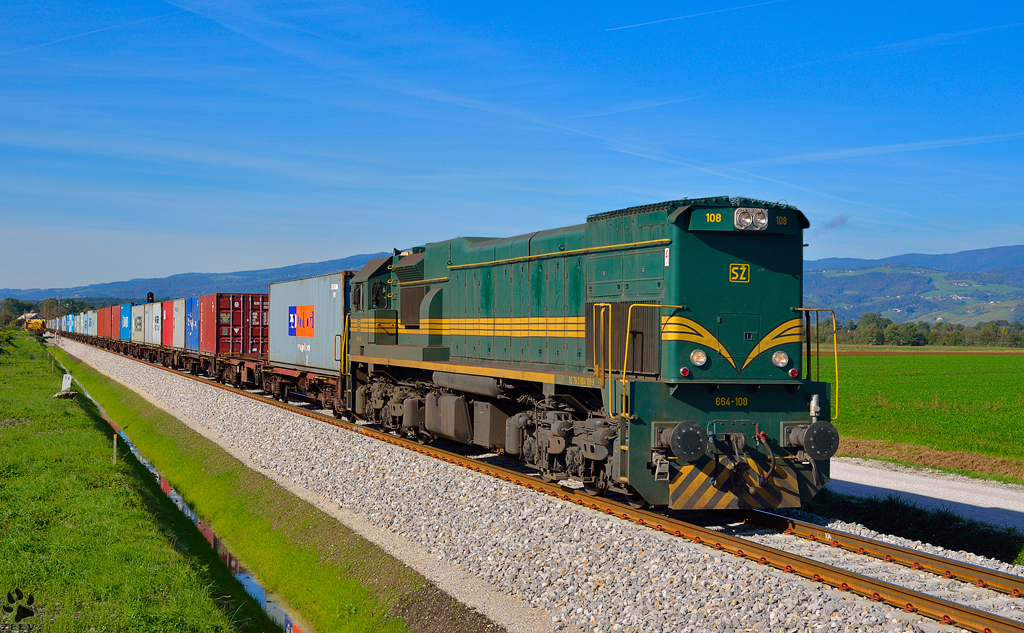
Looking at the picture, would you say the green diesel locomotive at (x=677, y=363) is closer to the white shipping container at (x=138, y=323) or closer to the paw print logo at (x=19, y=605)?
the paw print logo at (x=19, y=605)

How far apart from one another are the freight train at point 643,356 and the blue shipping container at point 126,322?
46.8 m

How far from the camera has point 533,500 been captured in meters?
10.3

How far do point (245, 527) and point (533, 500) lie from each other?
6.29m

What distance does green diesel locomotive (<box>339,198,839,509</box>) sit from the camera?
922 cm

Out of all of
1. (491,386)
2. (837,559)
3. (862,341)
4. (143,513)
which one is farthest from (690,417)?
(862,341)

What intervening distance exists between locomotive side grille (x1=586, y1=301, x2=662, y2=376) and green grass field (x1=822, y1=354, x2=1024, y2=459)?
447 inches

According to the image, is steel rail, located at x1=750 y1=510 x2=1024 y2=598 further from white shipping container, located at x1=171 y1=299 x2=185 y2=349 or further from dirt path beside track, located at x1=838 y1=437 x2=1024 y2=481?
white shipping container, located at x1=171 y1=299 x2=185 y2=349

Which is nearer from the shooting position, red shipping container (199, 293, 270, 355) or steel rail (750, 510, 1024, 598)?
steel rail (750, 510, 1024, 598)

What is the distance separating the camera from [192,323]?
36.2 meters

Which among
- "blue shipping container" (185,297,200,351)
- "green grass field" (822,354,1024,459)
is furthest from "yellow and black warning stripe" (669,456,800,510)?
"blue shipping container" (185,297,200,351)

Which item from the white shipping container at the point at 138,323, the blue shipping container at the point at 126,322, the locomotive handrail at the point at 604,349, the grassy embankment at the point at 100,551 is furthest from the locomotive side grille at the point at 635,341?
the blue shipping container at the point at 126,322

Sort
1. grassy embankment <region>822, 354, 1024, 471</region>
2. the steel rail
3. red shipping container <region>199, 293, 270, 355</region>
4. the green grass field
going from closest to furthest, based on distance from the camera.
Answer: the steel rail → grassy embankment <region>822, 354, 1024, 471</region> → the green grass field → red shipping container <region>199, 293, 270, 355</region>

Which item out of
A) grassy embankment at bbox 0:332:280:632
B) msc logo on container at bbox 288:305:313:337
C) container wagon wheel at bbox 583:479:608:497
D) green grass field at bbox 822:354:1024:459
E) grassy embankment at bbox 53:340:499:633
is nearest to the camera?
grassy embankment at bbox 0:332:280:632

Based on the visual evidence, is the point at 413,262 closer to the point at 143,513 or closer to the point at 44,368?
the point at 143,513
